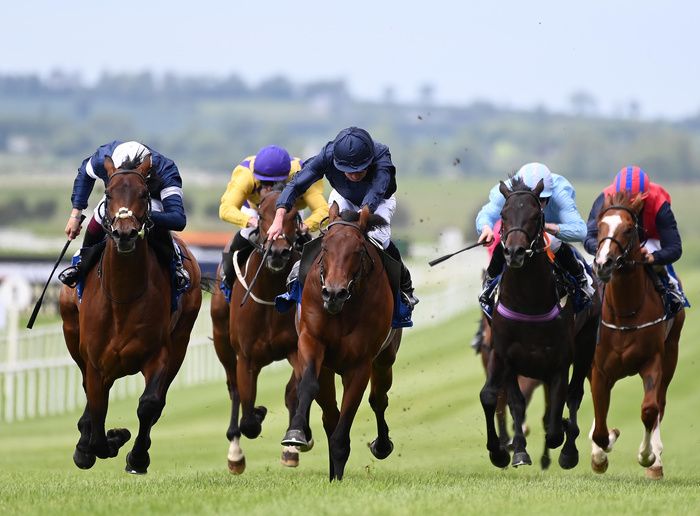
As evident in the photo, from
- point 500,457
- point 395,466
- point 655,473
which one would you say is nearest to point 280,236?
point 500,457

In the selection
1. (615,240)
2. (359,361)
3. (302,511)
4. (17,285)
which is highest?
(17,285)

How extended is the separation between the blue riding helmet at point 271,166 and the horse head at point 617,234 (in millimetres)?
2484

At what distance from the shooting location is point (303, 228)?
11.7 metres

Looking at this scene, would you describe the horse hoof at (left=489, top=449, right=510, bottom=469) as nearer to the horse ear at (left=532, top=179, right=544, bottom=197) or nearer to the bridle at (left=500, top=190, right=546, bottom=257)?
the bridle at (left=500, top=190, right=546, bottom=257)

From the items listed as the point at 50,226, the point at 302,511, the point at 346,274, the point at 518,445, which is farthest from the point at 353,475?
the point at 50,226

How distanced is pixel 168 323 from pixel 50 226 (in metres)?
85.7

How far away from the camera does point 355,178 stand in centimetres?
1074

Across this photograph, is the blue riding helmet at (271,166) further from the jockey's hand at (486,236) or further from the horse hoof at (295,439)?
the horse hoof at (295,439)

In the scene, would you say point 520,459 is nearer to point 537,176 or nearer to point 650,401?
point 650,401

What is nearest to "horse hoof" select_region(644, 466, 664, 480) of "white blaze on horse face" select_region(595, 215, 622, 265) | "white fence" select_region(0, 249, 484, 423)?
"white blaze on horse face" select_region(595, 215, 622, 265)

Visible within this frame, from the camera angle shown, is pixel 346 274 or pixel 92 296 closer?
pixel 346 274

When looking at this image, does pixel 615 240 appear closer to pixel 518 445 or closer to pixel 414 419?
pixel 518 445

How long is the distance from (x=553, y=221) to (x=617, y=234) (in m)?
0.66

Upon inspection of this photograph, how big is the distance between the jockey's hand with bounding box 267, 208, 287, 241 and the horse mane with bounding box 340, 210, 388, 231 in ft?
2.71
